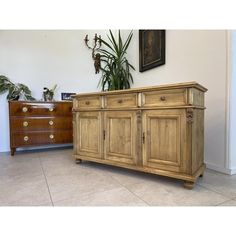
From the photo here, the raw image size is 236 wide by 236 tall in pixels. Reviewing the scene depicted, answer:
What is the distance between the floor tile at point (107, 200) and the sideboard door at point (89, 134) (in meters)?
0.62

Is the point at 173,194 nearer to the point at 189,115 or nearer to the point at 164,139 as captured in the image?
the point at 164,139

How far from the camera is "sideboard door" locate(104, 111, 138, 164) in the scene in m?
1.70

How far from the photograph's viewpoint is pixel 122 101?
1766 mm

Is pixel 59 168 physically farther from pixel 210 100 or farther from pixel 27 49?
pixel 27 49

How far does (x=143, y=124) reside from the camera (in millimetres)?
1635

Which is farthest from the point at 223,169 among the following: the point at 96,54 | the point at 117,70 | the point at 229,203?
the point at 96,54

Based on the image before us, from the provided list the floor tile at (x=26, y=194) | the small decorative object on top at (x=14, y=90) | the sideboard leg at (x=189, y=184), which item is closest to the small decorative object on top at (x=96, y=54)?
the small decorative object on top at (x=14, y=90)

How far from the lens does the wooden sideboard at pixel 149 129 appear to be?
1.42 m

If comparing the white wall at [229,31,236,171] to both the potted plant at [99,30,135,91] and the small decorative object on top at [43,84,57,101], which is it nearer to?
the potted plant at [99,30,135,91]

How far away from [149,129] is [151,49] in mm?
1481

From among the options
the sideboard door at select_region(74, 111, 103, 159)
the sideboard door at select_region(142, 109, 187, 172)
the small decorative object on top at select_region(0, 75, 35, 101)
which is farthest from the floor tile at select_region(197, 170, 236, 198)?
the small decorative object on top at select_region(0, 75, 35, 101)

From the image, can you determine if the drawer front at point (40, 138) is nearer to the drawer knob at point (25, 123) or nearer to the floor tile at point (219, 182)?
the drawer knob at point (25, 123)
